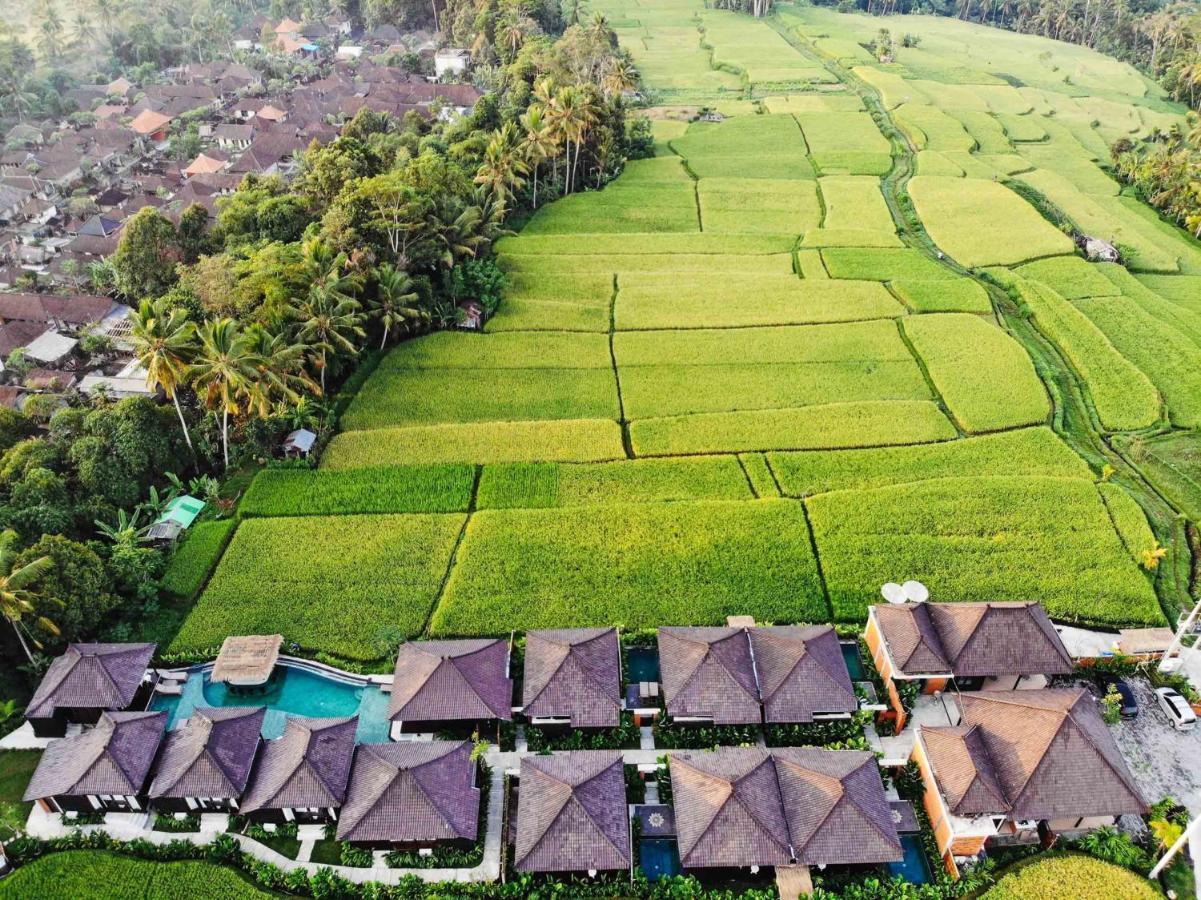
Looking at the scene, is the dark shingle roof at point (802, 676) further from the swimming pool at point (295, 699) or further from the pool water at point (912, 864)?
the swimming pool at point (295, 699)

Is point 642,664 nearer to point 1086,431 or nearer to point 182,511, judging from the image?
point 182,511

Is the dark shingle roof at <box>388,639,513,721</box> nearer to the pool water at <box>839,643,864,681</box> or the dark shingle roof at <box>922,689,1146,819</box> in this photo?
the pool water at <box>839,643,864,681</box>

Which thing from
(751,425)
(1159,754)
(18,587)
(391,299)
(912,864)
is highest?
(391,299)

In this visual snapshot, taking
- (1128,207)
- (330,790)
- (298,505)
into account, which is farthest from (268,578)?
(1128,207)

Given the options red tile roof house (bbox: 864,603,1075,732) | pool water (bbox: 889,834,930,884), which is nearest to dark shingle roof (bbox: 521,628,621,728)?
pool water (bbox: 889,834,930,884)

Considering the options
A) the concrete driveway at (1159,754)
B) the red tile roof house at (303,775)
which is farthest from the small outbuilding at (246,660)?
the concrete driveway at (1159,754)

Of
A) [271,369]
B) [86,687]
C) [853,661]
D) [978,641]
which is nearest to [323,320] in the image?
[271,369]
